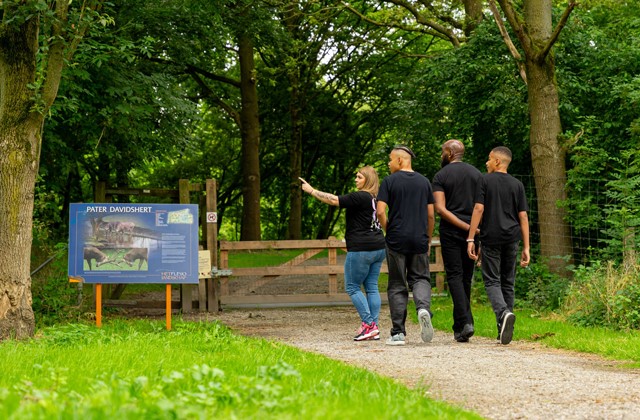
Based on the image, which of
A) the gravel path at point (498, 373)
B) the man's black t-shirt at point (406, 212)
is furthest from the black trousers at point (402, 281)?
the gravel path at point (498, 373)

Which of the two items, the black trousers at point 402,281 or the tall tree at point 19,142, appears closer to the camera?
the black trousers at point 402,281

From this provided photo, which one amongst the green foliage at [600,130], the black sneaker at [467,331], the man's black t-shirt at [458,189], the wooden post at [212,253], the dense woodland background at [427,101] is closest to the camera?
the black sneaker at [467,331]

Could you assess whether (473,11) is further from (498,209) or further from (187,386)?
(187,386)

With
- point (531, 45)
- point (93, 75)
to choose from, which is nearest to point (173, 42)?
point (93, 75)

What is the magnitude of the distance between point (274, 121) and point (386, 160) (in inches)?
626

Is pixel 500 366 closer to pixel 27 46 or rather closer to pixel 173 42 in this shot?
pixel 27 46

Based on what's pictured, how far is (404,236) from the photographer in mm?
9859

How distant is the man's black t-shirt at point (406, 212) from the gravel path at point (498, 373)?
3.67 ft

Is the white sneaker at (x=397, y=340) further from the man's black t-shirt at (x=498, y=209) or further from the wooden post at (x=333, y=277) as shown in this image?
the wooden post at (x=333, y=277)

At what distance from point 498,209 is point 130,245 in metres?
5.18

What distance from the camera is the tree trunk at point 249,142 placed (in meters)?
28.8

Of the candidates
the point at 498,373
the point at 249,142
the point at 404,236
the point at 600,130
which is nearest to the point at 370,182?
the point at 404,236

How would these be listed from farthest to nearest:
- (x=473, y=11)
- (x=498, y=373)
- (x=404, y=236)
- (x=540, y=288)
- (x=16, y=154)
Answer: (x=473, y=11), (x=540, y=288), (x=16, y=154), (x=404, y=236), (x=498, y=373)

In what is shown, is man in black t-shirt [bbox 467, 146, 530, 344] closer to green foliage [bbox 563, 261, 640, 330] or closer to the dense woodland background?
green foliage [bbox 563, 261, 640, 330]
